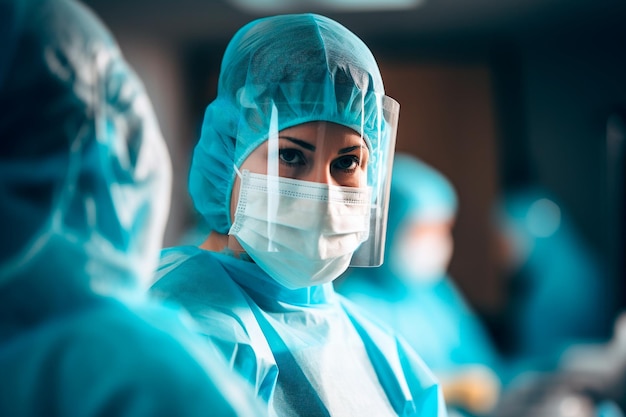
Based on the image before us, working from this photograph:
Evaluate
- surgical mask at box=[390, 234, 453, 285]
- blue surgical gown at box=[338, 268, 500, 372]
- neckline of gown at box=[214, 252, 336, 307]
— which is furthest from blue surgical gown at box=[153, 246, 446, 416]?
surgical mask at box=[390, 234, 453, 285]

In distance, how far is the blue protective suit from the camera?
0.70m

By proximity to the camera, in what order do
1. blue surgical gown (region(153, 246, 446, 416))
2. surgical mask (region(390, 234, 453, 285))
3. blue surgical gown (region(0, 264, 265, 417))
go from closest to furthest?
blue surgical gown (region(0, 264, 265, 417)) < blue surgical gown (region(153, 246, 446, 416)) < surgical mask (region(390, 234, 453, 285))

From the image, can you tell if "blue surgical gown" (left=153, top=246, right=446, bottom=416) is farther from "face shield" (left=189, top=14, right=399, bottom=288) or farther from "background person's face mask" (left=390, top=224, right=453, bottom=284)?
"background person's face mask" (left=390, top=224, right=453, bottom=284)

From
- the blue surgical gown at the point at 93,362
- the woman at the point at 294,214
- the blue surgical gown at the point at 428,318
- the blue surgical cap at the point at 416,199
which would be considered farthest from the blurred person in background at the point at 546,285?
the blue surgical gown at the point at 93,362

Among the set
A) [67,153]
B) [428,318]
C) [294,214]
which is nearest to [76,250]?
[67,153]

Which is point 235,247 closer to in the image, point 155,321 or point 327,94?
point 327,94

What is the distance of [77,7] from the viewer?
820 mm

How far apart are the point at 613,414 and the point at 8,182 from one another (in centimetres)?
292

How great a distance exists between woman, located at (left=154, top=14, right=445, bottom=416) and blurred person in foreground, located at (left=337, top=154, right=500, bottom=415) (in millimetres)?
1905

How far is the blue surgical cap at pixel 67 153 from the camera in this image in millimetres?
740

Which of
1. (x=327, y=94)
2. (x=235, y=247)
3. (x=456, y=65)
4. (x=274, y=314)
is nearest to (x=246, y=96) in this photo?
(x=327, y=94)

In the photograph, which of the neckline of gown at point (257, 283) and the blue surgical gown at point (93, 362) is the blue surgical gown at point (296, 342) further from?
the blue surgical gown at point (93, 362)

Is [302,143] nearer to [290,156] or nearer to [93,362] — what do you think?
[290,156]

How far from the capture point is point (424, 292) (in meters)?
3.56
